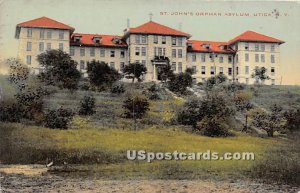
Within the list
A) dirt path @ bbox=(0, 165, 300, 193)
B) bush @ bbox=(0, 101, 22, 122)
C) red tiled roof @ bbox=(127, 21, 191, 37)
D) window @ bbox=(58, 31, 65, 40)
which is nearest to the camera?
dirt path @ bbox=(0, 165, 300, 193)

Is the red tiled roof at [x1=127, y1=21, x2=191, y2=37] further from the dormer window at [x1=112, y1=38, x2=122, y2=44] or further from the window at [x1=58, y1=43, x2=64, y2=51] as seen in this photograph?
the window at [x1=58, y1=43, x2=64, y2=51]

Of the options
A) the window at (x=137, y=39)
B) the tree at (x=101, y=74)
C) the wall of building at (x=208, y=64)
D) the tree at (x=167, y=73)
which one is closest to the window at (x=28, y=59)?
the tree at (x=101, y=74)

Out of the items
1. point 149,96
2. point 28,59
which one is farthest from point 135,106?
point 28,59

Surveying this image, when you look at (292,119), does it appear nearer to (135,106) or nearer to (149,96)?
(149,96)

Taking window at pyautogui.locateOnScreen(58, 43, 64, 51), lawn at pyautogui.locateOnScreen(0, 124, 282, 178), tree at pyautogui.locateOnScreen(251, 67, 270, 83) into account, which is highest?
window at pyautogui.locateOnScreen(58, 43, 64, 51)

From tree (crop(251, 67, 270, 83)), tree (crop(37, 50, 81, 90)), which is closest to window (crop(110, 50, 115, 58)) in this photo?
tree (crop(37, 50, 81, 90))

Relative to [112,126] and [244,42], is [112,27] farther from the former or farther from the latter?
[244,42]

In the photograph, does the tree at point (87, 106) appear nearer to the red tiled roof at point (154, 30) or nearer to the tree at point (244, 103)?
the red tiled roof at point (154, 30)
